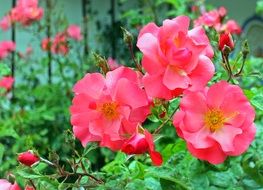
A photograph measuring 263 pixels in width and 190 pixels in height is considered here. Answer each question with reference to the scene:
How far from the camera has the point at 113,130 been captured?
109cm

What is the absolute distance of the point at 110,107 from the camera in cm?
111

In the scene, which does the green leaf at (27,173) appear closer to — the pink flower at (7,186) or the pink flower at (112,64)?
the pink flower at (7,186)

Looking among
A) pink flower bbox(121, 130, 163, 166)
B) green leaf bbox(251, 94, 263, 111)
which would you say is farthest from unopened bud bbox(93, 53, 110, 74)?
green leaf bbox(251, 94, 263, 111)

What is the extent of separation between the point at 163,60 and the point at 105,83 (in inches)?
4.2

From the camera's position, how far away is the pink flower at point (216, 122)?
41.3 inches

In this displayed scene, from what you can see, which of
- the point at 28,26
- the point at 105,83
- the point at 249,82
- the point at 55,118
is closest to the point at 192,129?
the point at 105,83

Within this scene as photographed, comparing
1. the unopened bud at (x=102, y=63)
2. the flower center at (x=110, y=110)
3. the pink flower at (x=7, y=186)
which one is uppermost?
the unopened bud at (x=102, y=63)

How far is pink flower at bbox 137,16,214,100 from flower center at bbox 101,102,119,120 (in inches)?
2.6

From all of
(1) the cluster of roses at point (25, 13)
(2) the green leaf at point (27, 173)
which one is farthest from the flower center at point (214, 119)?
(1) the cluster of roses at point (25, 13)

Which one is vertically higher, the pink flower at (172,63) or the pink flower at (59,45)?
the pink flower at (172,63)

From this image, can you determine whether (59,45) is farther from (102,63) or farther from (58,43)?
(102,63)

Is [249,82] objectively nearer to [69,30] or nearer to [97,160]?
[97,160]

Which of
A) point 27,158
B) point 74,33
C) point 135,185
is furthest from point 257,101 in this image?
point 74,33

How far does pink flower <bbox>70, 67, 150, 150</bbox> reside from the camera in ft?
3.55
